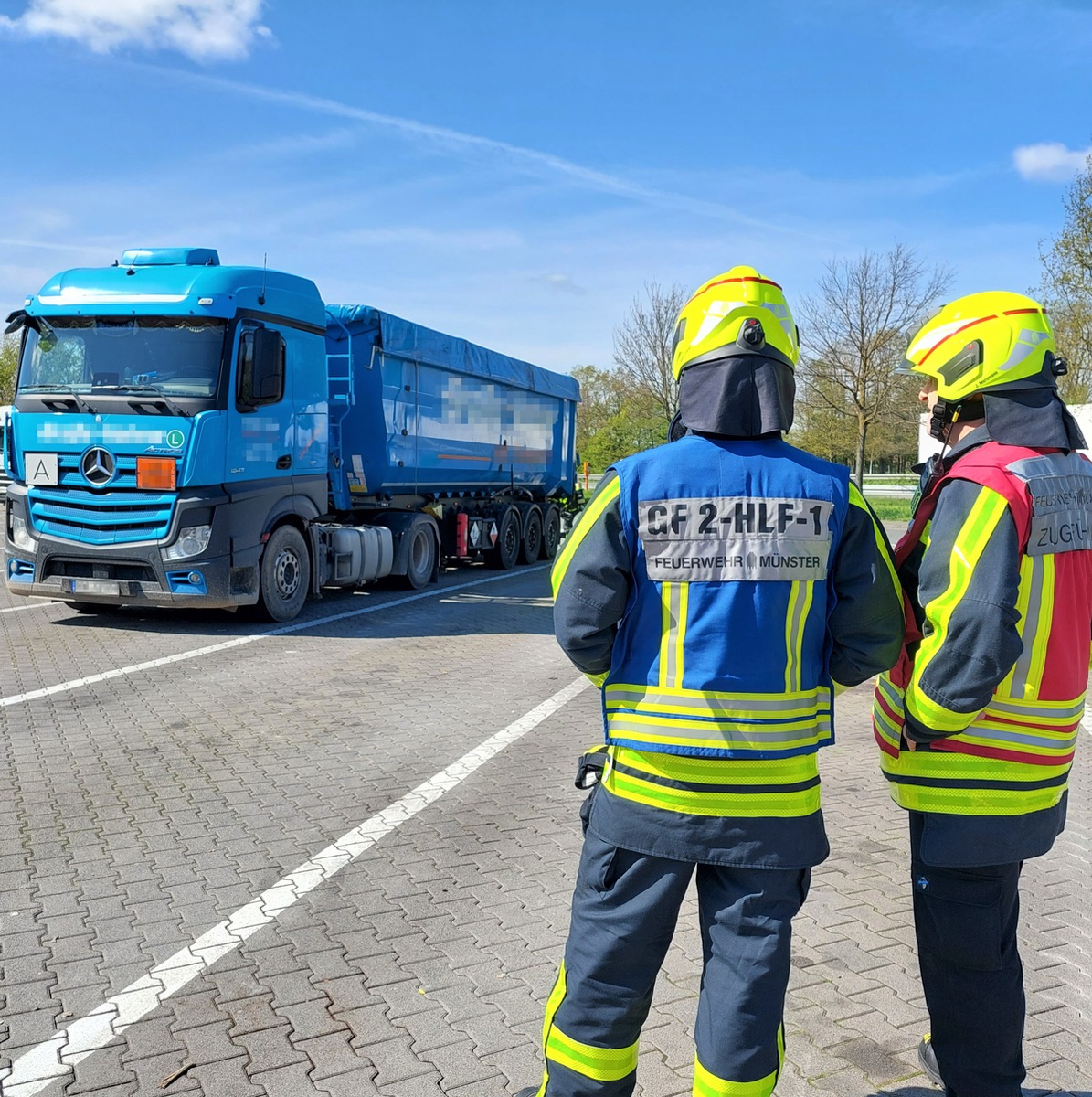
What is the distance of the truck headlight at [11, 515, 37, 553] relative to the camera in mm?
10578

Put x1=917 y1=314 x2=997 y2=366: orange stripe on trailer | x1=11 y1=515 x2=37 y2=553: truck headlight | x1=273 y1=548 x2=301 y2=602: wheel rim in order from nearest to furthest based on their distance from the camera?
1. x1=917 y1=314 x2=997 y2=366: orange stripe on trailer
2. x1=11 y1=515 x2=37 y2=553: truck headlight
3. x1=273 y1=548 x2=301 y2=602: wheel rim

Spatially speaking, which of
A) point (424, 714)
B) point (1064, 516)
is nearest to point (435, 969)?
point (1064, 516)

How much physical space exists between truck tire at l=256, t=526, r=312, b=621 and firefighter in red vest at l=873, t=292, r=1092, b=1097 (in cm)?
912

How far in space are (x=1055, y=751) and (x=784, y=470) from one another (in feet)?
3.25

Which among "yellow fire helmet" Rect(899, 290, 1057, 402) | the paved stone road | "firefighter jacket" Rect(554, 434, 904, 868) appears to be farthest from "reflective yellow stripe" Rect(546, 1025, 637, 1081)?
"yellow fire helmet" Rect(899, 290, 1057, 402)

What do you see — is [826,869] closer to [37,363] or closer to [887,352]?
[37,363]

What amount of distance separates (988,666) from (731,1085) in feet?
3.52

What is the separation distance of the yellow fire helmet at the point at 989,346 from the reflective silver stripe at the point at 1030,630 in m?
0.46

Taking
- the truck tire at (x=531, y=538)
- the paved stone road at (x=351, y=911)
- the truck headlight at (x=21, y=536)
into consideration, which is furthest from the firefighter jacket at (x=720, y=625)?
the truck tire at (x=531, y=538)

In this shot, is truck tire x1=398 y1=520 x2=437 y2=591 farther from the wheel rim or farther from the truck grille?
the truck grille

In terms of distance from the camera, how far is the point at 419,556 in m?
14.9

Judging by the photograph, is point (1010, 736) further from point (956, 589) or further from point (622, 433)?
point (622, 433)

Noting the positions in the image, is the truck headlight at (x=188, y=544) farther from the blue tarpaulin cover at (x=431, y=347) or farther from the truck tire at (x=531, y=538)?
the truck tire at (x=531, y=538)

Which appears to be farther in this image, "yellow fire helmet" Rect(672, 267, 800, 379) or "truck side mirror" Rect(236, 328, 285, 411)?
"truck side mirror" Rect(236, 328, 285, 411)
